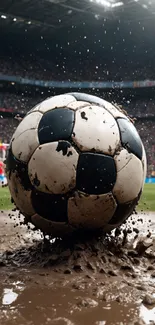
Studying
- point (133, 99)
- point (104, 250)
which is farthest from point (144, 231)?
point (133, 99)

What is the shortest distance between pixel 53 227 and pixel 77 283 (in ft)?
2.38

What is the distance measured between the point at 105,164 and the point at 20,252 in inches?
60.3

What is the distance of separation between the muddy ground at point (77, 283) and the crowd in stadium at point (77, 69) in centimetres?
4032

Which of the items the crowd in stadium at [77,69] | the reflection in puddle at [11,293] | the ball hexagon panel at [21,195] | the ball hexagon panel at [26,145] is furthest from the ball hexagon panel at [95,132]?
the crowd in stadium at [77,69]

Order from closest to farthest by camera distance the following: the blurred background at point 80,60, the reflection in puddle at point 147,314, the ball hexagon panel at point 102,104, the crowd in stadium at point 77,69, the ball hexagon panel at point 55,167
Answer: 1. the reflection in puddle at point 147,314
2. the ball hexagon panel at point 55,167
3. the ball hexagon panel at point 102,104
4. the blurred background at point 80,60
5. the crowd in stadium at point 77,69

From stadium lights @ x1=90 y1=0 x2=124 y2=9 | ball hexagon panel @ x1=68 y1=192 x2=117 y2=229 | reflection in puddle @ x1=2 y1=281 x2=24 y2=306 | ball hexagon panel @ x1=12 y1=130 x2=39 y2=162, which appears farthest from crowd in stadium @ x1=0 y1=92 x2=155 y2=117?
reflection in puddle @ x1=2 y1=281 x2=24 y2=306

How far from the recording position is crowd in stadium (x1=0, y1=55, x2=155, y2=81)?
42.8m

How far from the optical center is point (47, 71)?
44125 millimetres

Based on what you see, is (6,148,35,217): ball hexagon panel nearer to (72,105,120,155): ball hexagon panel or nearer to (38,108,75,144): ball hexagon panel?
(38,108,75,144): ball hexagon panel

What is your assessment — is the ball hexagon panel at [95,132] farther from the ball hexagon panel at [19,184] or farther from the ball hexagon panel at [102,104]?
the ball hexagon panel at [19,184]

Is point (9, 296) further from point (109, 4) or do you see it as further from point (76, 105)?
point (109, 4)

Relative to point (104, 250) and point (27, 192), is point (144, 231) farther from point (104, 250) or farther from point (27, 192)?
point (27, 192)

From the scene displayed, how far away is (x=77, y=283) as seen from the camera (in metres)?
3.03

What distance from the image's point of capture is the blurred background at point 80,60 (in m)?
36.8
